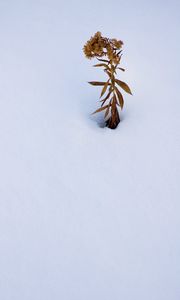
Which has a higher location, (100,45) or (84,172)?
(100,45)

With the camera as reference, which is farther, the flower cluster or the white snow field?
the flower cluster

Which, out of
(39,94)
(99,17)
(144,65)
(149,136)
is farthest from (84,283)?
(99,17)

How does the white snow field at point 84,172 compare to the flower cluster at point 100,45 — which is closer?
the white snow field at point 84,172

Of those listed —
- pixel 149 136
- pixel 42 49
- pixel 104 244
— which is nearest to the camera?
pixel 104 244

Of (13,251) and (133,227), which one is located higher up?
(133,227)

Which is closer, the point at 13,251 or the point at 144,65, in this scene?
the point at 13,251

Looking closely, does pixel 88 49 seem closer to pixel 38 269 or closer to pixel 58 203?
pixel 58 203

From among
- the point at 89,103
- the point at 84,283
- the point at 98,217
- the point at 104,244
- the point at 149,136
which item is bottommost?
the point at 84,283

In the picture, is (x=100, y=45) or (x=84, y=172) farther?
(x=84, y=172)
